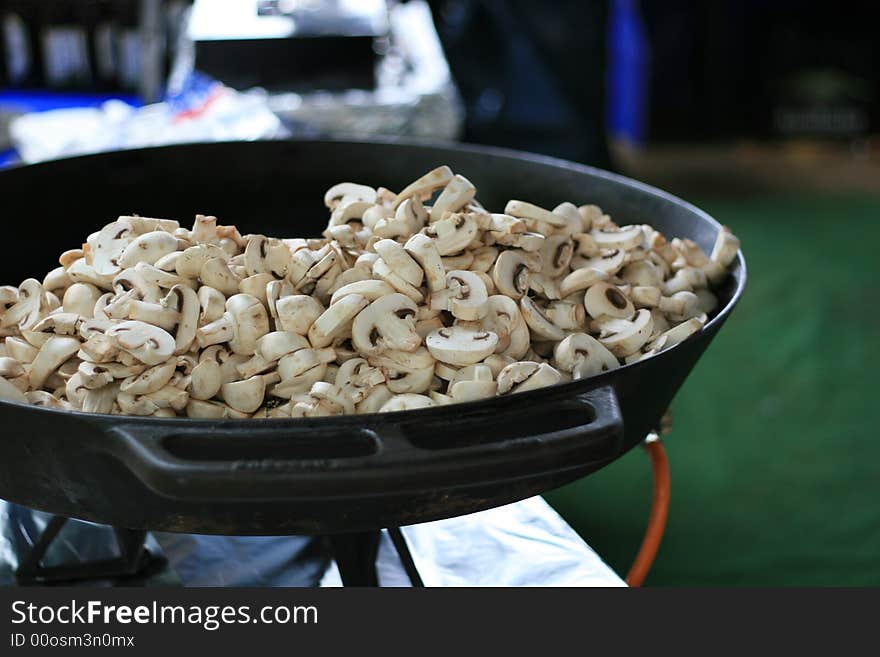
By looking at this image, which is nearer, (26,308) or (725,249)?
(26,308)

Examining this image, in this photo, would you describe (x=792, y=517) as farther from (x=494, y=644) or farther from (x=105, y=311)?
(x=105, y=311)

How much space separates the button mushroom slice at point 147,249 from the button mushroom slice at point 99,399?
6.2 inches

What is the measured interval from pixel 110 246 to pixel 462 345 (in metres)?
0.38

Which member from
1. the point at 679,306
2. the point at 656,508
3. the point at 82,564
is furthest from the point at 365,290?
the point at 82,564

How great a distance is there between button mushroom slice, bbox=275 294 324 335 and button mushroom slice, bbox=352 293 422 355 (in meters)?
0.04

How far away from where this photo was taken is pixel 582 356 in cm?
92

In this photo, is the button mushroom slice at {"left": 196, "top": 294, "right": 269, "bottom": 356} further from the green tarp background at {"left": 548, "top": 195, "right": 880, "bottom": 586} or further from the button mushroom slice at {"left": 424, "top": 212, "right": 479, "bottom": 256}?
the green tarp background at {"left": 548, "top": 195, "right": 880, "bottom": 586}

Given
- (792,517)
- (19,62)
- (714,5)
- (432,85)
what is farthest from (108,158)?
(714,5)

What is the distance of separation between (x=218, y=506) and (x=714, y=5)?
461cm

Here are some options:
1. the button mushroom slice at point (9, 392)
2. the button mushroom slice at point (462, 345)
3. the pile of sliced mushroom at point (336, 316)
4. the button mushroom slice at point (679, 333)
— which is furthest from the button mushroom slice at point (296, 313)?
the button mushroom slice at point (679, 333)

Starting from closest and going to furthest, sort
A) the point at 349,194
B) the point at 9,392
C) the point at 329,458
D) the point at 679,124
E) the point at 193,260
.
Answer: the point at 329,458
the point at 9,392
the point at 193,260
the point at 349,194
the point at 679,124

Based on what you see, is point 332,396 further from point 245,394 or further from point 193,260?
point 193,260

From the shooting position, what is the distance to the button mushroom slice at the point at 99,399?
840 millimetres

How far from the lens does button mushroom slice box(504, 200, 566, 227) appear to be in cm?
106
